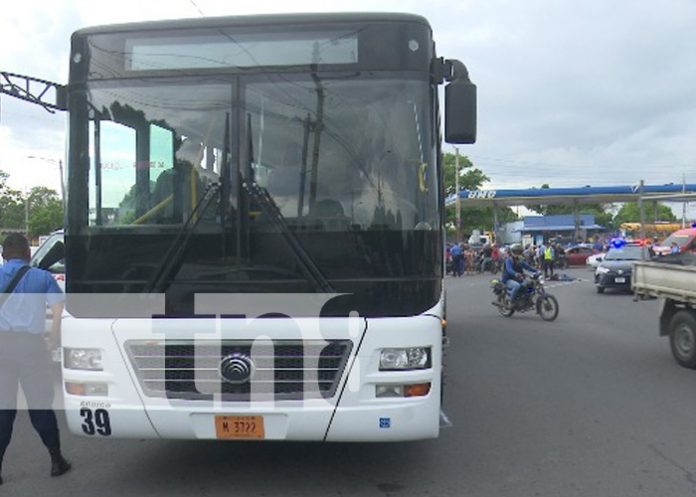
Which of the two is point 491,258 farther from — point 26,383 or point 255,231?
point 255,231

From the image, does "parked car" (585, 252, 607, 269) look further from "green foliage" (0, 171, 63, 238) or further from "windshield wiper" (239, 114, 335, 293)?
"green foliage" (0, 171, 63, 238)

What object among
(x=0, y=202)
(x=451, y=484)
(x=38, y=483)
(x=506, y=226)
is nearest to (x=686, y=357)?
(x=451, y=484)

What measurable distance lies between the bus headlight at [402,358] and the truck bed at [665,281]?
568 centimetres

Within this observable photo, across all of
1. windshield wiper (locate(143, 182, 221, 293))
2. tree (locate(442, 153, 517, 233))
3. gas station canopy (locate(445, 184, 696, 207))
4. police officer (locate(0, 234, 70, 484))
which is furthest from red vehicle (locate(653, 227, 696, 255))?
tree (locate(442, 153, 517, 233))

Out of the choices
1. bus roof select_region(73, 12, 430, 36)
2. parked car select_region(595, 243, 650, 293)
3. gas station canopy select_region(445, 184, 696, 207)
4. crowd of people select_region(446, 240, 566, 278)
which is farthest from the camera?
gas station canopy select_region(445, 184, 696, 207)

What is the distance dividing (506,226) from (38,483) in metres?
79.2

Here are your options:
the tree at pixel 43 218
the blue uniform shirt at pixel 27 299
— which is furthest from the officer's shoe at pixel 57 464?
the tree at pixel 43 218

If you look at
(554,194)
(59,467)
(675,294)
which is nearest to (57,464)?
(59,467)

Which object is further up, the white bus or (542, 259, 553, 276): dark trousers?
the white bus

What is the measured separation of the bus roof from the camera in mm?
4461

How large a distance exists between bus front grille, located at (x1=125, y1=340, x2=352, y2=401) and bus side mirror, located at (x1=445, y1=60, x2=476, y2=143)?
1.63m

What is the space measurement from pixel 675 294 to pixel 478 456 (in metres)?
4.98

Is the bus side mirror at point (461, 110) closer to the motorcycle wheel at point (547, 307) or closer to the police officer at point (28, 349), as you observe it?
the police officer at point (28, 349)

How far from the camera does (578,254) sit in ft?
130
